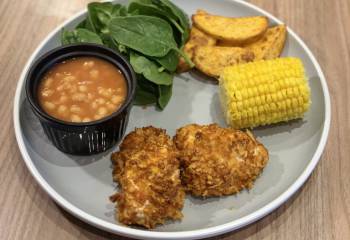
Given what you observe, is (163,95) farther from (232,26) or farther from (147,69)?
(232,26)

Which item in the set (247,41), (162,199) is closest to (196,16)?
(247,41)

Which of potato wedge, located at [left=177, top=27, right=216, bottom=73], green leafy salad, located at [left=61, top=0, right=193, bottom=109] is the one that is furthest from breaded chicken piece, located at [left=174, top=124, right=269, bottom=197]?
potato wedge, located at [left=177, top=27, right=216, bottom=73]

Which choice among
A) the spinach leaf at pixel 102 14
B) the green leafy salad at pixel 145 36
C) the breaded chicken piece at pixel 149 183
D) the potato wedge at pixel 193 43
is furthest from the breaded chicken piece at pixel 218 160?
the spinach leaf at pixel 102 14

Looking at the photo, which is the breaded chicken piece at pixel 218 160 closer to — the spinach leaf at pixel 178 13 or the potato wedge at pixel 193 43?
the potato wedge at pixel 193 43

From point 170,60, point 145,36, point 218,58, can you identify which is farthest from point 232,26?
point 145,36

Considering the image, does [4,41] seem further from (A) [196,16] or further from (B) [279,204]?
(B) [279,204]

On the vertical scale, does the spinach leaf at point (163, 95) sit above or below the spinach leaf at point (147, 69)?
below
